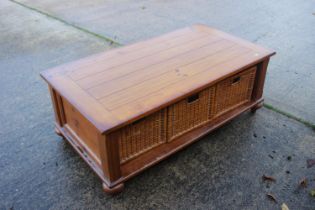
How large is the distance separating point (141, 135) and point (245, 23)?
8.67 ft

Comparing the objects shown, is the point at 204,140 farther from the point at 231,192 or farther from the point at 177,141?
the point at 231,192

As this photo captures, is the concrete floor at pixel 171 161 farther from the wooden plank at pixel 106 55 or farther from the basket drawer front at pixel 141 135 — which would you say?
the wooden plank at pixel 106 55

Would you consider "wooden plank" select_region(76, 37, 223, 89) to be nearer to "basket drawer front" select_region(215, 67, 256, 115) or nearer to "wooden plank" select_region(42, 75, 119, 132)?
"wooden plank" select_region(42, 75, 119, 132)

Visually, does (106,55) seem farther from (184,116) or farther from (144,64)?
(184,116)

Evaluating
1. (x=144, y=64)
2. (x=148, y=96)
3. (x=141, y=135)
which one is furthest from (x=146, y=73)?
(x=141, y=135)

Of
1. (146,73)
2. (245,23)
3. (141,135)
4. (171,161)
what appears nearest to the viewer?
(141,135)

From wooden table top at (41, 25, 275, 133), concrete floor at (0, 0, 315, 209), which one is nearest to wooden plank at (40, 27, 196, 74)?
wooden table top at (41, 25, 275, 133)

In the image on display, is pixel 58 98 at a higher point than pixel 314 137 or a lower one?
higher

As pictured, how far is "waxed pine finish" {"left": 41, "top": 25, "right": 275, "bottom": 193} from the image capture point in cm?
148

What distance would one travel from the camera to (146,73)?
1.72 meters

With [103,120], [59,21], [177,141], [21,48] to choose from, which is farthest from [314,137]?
[59,21]

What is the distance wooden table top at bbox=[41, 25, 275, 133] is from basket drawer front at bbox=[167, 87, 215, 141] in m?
0.11

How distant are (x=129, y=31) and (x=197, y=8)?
118cm

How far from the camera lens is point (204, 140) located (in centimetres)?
199
